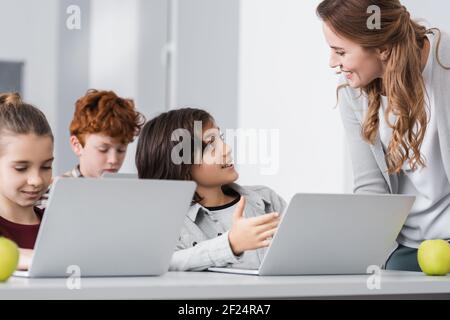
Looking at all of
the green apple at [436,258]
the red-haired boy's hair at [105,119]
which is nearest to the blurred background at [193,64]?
the red-haired boy's hair at [105,119]

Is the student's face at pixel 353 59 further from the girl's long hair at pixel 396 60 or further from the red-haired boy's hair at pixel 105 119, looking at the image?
the red-haired boy's hair at pixel 105 119

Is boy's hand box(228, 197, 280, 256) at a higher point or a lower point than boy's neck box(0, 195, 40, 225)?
higher

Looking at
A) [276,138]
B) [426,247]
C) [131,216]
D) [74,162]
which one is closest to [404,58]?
[426,247]

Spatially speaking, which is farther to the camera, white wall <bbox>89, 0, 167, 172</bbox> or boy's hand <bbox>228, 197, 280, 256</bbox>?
white wall <bbox>89, 0, 167, 172</bbox>

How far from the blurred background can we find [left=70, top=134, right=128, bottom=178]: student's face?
3.47ft

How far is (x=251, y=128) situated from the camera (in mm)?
4012

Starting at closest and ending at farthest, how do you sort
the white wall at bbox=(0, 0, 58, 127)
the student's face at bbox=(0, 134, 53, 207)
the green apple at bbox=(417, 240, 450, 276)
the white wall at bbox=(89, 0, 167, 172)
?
the green apple at bbox=(417, 240, 450, 276) → the student's face at bbox=(0, 134, 53, 207) → the white wall at bbox=(0, 0, 58, 127) → the white wall at bbox=(89, 0, 167, 172)

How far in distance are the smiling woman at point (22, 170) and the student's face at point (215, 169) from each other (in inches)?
15.6

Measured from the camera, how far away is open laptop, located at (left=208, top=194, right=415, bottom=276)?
4.33 ft

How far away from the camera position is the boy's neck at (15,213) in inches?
71.2

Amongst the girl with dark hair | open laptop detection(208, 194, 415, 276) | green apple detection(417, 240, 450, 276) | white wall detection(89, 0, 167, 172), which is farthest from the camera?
white wall detection(89, 0, 167, 172)

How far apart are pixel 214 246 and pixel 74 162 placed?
2.63 metres

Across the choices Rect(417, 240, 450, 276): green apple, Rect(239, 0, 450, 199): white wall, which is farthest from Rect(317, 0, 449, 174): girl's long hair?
Rect(239, 0, 450, 199): white wall

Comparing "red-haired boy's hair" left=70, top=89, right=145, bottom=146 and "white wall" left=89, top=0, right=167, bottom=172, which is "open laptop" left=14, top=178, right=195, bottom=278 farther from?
"white wall" left=89, top=0, right=167, bottom=172
